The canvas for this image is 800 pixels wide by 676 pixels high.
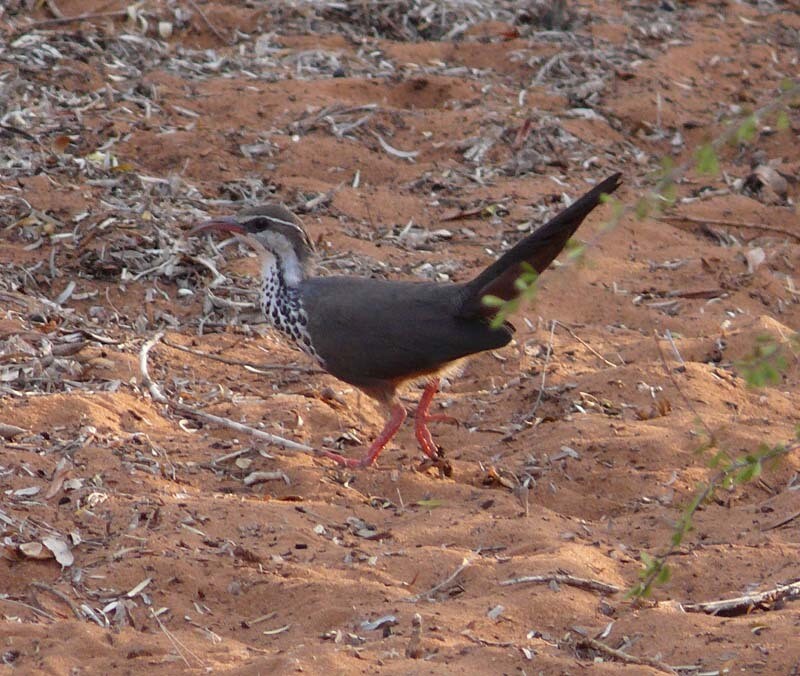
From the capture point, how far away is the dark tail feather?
5297 mm

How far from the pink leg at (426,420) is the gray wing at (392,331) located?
0.77ft

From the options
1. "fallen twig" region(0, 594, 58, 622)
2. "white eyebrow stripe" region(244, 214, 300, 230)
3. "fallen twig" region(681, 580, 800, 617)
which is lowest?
"fallen twig" region(0, 594, 58, 622)

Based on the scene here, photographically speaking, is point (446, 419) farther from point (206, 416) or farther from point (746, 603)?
point (746, 603)

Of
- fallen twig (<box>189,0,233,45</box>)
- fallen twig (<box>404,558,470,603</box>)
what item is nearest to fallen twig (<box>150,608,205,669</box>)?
fallen twig (<box>404,558,470,603</box>)

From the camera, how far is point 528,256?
5602 millimetres

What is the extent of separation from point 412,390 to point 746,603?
2.92 meters

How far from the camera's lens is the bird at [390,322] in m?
5.87

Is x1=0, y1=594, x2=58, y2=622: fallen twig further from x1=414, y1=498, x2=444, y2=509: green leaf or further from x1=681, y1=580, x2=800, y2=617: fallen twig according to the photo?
x1=681, y1=580, x2=800, y2=617: fallen twig

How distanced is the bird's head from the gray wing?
37cm

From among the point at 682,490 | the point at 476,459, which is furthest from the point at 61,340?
the point at 682,490

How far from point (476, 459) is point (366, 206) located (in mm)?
2934

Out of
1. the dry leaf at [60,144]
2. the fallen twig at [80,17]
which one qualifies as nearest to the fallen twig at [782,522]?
the dry leaf at [60,144]

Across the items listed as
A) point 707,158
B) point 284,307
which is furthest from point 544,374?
point 707,158

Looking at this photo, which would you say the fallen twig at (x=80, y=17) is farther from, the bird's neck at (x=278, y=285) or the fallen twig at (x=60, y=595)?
the fallen twig at (x=60, y=595)
